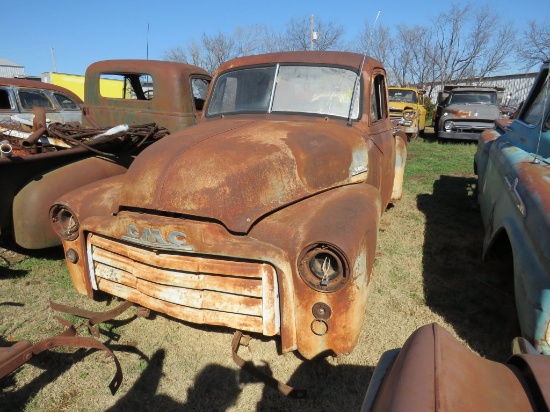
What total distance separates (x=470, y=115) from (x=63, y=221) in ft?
37.7

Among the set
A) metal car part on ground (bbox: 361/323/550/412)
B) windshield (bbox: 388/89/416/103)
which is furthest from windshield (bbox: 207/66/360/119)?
windshield (bbox: 388/89/416/103)

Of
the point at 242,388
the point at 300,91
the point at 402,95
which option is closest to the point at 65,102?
the point at 300,91

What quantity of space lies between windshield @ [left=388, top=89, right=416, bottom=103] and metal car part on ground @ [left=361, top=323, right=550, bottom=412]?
43.5 feet

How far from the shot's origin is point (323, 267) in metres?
2.02

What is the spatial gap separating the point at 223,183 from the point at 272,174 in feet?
1.06

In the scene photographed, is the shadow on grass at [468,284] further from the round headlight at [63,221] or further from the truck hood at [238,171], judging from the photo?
the round headlight at [63,221]

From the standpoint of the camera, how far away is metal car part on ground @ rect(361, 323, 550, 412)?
3.19 ft

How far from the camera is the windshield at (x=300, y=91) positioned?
3.30 m

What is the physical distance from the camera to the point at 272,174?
93.7 inches

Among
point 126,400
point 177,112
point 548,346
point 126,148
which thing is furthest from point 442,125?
point 126,400

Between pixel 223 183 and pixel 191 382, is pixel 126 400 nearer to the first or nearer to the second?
pixel 191 382

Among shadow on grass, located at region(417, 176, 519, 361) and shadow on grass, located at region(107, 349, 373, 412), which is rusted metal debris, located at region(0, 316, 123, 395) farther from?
shadow on grass, located at region(417, 176, 519, 361)

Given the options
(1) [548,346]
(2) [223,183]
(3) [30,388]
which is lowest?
(3) [30,388]

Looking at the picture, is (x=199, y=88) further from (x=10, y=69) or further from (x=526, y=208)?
(x=10, y=69)
